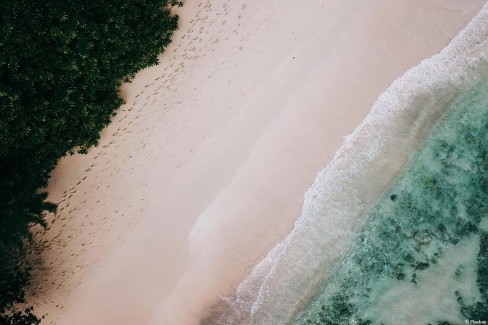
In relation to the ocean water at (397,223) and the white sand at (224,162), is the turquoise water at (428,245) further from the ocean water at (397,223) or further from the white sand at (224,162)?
the white sand at (224,162)

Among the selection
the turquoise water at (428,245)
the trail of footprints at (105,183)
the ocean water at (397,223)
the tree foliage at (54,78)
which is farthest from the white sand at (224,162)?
the turquoise water at (428,245)

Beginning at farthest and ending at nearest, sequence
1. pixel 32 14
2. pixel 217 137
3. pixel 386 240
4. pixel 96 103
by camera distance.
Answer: pixel 386 240 < pixel 217 137 < pixel 96 103 < pixel 32 14

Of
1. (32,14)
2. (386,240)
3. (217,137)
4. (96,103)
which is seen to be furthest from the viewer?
(386,240)

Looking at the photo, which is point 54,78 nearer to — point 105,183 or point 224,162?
point 105,183

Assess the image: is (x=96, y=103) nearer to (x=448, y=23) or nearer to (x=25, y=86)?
(x=25, y=86)

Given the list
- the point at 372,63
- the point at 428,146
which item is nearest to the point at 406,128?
the point at 428,146

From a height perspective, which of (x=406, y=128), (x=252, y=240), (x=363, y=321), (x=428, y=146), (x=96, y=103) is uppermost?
(x=96, y=103)

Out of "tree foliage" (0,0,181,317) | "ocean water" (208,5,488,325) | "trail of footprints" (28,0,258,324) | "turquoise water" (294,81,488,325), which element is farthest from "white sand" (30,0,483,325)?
"turquoise water" (294,81,488,325)

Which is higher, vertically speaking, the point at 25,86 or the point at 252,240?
the point at 25,86
